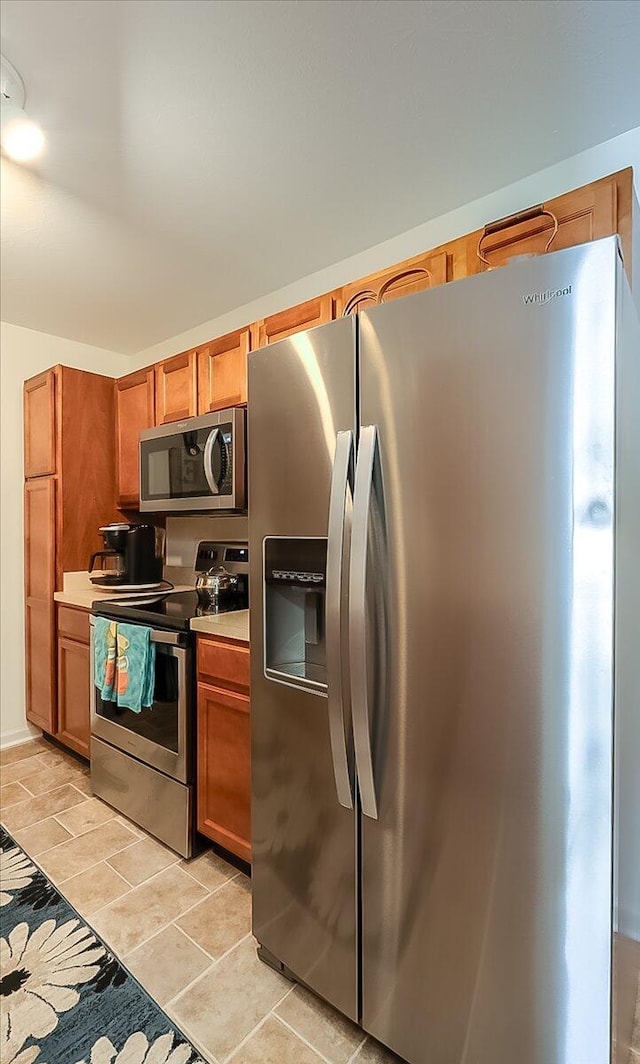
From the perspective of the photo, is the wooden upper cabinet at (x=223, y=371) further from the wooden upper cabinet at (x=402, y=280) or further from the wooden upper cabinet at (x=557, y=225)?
the wooden upper cabinet at (x=557, y=225)

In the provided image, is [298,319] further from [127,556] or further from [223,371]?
[127,556]

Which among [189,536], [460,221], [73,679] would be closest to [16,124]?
[460,221]

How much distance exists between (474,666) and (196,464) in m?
1.79

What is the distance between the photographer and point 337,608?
1242mm

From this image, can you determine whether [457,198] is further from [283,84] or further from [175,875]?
[175,875]

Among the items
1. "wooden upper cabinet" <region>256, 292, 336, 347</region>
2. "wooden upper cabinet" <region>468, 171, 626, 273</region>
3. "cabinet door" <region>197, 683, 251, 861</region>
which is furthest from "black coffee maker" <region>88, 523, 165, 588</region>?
"wooden upper cabinet" <region>468, 171, 626, 273</region>

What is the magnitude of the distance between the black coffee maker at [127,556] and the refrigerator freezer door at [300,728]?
1.64 m

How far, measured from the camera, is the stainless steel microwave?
2.28 meters

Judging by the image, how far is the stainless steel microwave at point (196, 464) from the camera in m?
2.28

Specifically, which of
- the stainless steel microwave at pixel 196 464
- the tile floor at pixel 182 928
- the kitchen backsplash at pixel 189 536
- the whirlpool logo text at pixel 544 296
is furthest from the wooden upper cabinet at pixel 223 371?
the tile floor at pixel 182 928

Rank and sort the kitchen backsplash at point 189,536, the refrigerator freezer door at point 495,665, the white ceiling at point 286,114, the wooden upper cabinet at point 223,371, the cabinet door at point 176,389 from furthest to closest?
the kitchen backsplash at point 189,536 < the cabinet door at point 176,389 < the wooden upper cabinet at point 223,371 < the white ceiling at point 286,114 < the refrigerator freezer door at point 495,665

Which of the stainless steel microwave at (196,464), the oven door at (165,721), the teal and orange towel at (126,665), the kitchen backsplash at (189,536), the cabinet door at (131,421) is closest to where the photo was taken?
the oven door at (165,721)

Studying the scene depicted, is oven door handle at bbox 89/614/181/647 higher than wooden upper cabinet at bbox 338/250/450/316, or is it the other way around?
wooden upper cabinet at bbox 338/250/450/316

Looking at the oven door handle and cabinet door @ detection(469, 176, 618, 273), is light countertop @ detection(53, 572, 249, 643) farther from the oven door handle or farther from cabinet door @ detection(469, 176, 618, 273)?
cabinet door @ detection(469, 176, 618, 273)
